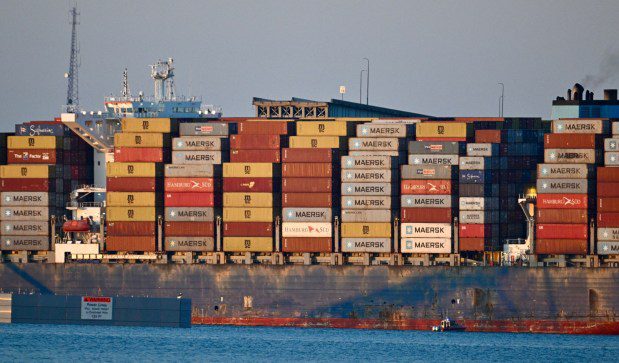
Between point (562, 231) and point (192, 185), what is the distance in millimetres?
26665

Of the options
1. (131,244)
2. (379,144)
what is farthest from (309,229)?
(131,244)

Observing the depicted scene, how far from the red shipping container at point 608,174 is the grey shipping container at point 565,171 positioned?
3.71ft

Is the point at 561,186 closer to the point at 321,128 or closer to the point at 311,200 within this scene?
the point at 311,200

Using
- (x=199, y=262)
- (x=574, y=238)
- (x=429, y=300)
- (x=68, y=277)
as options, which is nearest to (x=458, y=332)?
(x=429, y=300)

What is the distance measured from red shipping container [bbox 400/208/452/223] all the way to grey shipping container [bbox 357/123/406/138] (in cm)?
619

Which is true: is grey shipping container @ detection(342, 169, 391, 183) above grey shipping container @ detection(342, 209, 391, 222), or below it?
above

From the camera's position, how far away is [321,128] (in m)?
124

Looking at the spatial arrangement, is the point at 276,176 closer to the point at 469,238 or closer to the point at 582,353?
the point at 469,238

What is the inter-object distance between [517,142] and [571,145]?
5055 mm

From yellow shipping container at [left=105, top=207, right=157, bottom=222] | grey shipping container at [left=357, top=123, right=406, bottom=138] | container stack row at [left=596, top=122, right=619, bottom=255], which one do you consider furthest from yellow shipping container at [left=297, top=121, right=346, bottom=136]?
container stack row at [left=596, top=122, right=619, bottom=255]

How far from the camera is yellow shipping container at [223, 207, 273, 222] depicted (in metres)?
123

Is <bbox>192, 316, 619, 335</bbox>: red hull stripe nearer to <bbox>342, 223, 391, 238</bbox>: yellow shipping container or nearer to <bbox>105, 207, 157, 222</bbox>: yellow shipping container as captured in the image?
<bbox>342, 223, 391, 238</bbox>: yellow shipping container

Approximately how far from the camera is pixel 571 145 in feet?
395

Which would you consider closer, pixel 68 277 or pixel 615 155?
pixel 615 155
